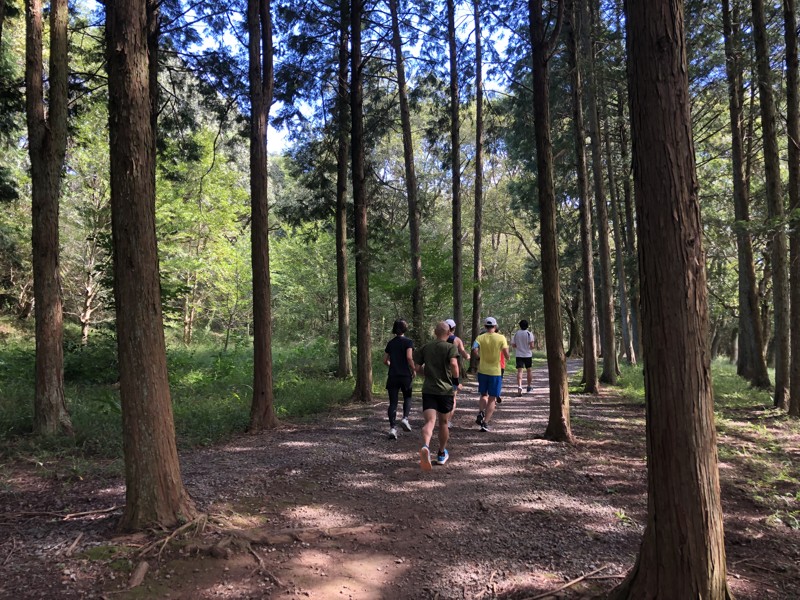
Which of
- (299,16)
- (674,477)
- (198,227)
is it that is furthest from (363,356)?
(198,227)

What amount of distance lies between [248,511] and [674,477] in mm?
3970

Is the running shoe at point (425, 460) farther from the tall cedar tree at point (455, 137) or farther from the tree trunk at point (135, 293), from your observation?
the tall cedar tree at point (455, 137)

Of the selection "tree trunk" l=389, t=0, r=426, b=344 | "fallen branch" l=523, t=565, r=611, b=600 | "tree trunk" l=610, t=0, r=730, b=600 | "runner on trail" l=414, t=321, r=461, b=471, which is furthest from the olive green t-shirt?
"tree trunk" l=389, t=0, r=426, b=344

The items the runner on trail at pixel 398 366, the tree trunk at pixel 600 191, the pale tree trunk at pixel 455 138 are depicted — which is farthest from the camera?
the pale tree trunk at pixel 455 138

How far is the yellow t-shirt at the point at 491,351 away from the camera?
28.5 ft

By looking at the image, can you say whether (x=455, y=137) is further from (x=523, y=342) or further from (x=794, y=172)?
(x=794, y=172)

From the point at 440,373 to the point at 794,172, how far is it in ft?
28.6

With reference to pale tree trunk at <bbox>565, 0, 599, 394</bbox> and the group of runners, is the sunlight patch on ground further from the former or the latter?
pale tree trunk at <bbox>565, 0, 599, 394</bbox>

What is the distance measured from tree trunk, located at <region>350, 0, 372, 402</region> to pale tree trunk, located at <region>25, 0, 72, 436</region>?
19.8ft

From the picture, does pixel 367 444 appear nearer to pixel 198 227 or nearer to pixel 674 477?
pixel 674 477

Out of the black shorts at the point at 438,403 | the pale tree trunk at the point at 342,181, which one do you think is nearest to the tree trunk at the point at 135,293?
the black shorts at the point at 438,403

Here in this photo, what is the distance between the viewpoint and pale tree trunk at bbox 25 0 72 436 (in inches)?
299

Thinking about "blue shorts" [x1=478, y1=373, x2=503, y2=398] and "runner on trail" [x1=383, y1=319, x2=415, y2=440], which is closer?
"runner on trail" [x1=383, y1=319, x2=415, y2=440]

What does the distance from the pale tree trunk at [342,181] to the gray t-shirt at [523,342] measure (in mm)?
5490
